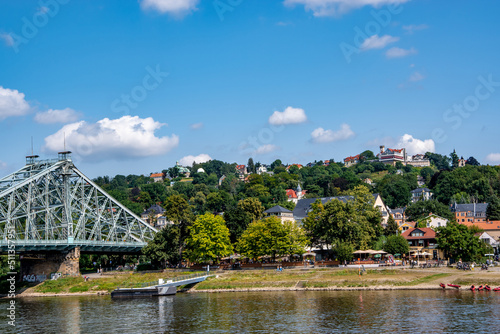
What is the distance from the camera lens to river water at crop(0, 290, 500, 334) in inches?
1854

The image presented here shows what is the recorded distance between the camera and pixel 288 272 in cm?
8288

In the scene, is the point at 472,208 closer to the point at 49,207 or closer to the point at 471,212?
the point at 471,212

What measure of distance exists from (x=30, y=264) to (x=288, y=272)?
45916mm

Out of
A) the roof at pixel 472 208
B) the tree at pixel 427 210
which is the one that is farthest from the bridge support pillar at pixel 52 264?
the roof at pixel 472 208

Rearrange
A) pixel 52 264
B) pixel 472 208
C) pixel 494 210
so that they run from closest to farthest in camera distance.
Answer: pixel 52 264 → pixel 494 210 → pixel 472 208

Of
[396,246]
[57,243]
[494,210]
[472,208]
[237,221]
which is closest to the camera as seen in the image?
[57,243]

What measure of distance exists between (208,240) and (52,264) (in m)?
28.1

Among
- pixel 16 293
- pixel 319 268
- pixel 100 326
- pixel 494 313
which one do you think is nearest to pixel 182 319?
pixel 100 326

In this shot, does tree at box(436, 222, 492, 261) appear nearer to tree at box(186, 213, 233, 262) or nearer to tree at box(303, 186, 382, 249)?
tree at box(303, 186, 382, 249)

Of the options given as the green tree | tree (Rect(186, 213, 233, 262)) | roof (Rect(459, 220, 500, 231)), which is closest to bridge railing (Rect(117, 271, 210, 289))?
tree (Rect(186, 213, 233, 262))

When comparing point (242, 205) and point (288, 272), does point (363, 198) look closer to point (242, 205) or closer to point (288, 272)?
point (242, 205)

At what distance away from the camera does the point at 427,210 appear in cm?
16400

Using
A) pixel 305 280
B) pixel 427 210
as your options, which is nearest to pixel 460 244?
pixel 305 280

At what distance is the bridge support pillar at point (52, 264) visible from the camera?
93875 mm
